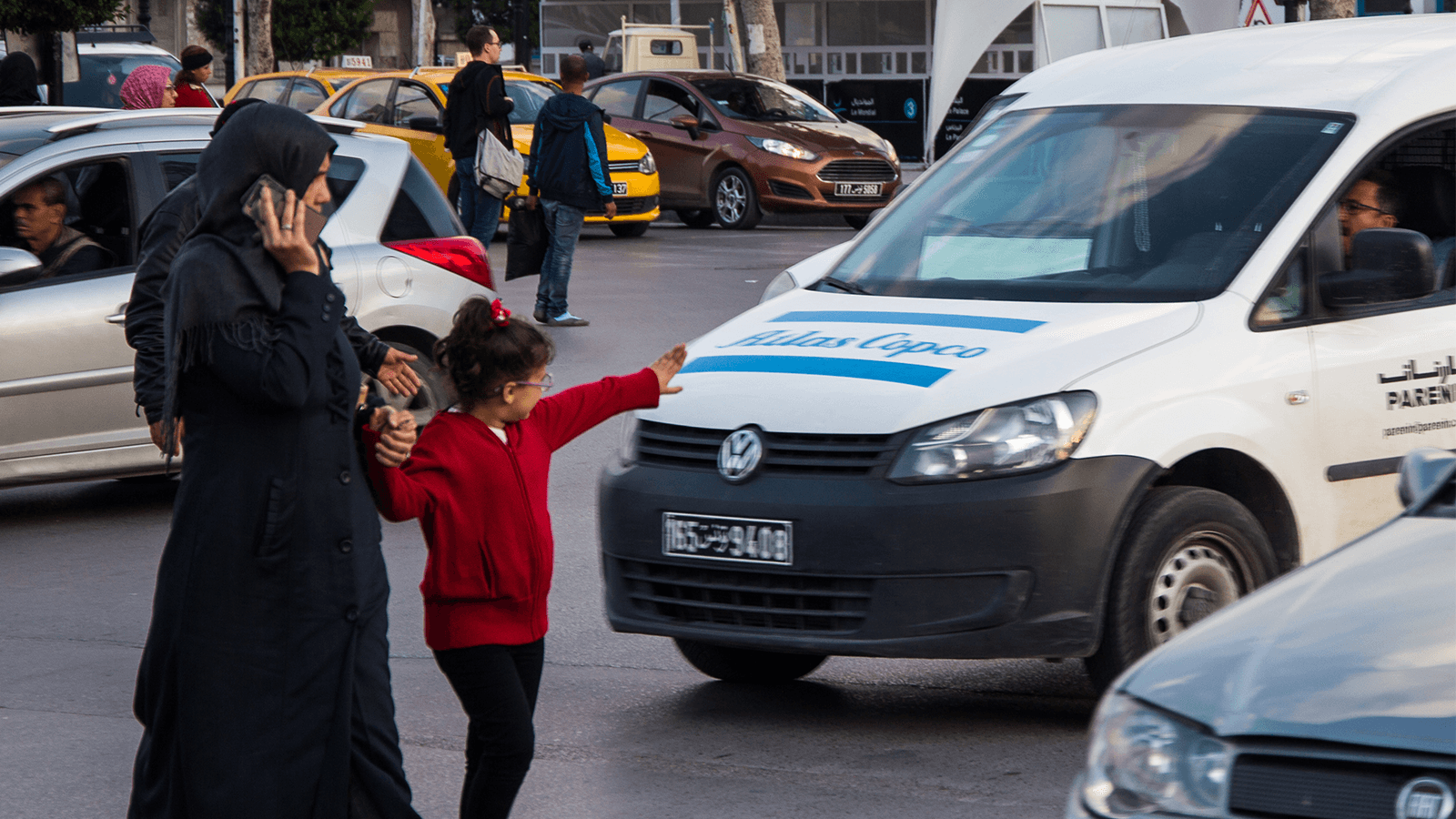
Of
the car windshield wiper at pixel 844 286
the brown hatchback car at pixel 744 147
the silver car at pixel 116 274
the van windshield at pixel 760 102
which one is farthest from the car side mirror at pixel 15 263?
the van windshield at pixel 760 102

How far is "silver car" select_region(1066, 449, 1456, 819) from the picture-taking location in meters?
2.69

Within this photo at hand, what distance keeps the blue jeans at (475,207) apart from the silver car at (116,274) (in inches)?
239

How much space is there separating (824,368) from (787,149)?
55.3 ft

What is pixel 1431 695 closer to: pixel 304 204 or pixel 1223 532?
pixel 304 204

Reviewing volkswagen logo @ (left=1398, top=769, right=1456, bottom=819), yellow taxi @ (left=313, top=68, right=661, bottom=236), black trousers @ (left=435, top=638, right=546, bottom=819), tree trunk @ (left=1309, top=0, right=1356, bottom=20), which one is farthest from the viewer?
tree trunk @ (left=1309, top=0, right=1356, bottom=20)

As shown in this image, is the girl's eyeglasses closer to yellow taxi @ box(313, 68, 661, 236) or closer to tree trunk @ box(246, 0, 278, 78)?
yellow taxi @ box(313, 68, 661, 236)

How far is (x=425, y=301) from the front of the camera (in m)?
8.84

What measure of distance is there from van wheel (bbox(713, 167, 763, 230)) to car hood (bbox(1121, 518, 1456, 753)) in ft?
63.1

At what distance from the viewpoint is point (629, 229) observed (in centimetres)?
2248

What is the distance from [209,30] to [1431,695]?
58.7m

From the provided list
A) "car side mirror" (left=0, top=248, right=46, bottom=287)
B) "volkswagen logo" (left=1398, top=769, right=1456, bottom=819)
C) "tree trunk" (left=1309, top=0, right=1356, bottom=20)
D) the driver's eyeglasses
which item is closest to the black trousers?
"volkswagen logo" (left=1398, top=769, right=1456, bottom=819)

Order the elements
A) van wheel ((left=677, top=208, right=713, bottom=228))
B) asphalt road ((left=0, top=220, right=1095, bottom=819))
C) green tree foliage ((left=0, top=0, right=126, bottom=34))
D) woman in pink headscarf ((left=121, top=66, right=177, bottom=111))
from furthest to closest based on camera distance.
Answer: van wheel ((left=677, top=208, right=713, bottom=228)), green tree foliage ((left=0, top=0, right=126, bottom=34)), woman in pink headscarf ((left=121, top=66, right=177, bottom=111)), asphalt road ((left=0, top=220, right=1095, bottom=819))

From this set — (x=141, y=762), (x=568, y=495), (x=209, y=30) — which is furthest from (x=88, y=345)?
(x=209, y=30)

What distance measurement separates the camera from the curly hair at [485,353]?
4.01 metres
